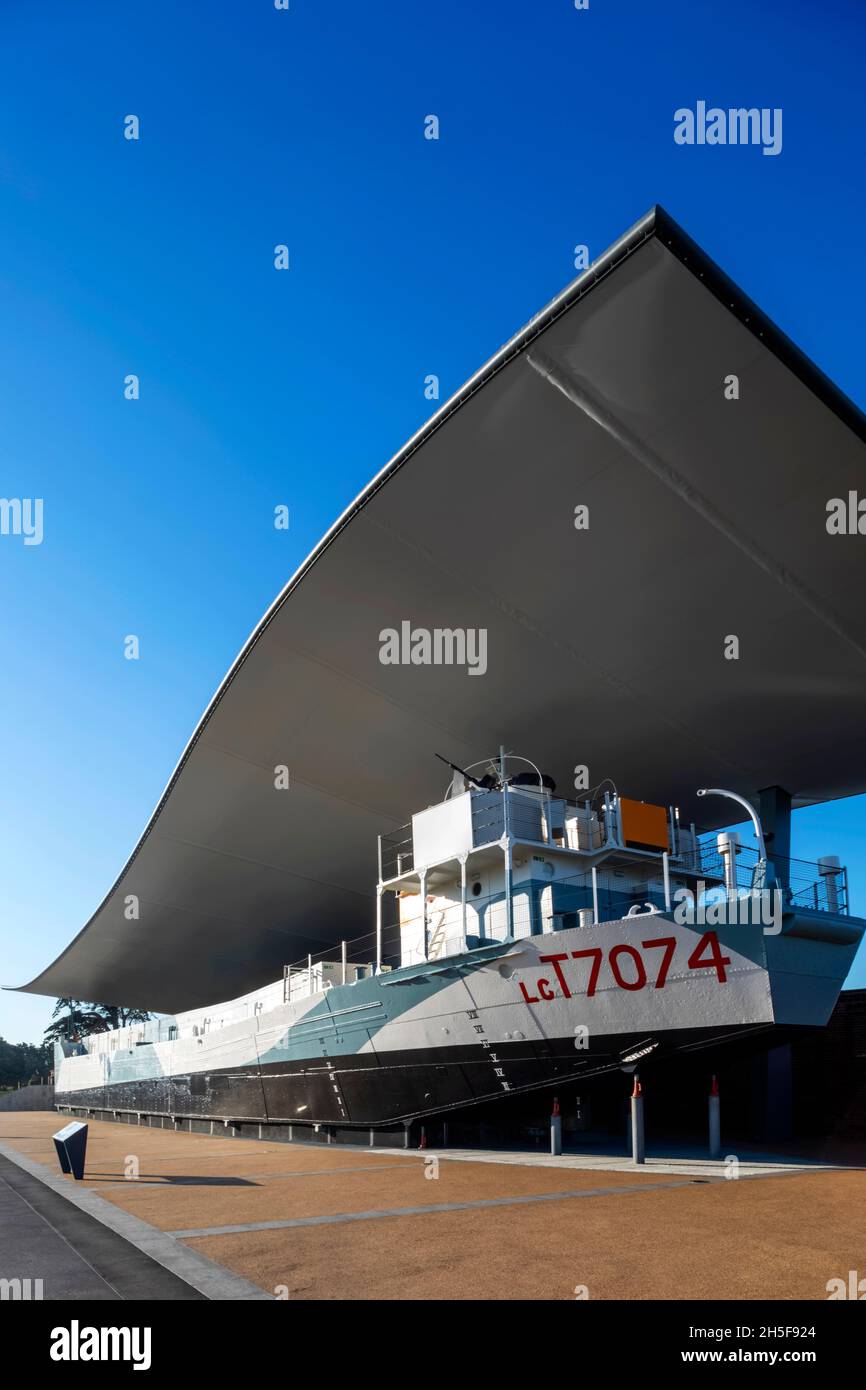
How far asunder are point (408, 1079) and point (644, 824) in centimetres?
708

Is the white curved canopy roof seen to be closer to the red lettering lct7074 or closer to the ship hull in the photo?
the ship hull

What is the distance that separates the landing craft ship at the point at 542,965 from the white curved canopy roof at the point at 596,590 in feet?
8.55

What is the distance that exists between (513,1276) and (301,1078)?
778 inches

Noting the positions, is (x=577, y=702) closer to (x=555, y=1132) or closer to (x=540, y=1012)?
(x=540, y=1012)

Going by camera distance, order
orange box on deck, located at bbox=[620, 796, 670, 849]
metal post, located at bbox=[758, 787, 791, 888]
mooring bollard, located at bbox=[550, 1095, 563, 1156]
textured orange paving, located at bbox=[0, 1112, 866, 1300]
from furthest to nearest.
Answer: metal post, located at bbox=[758, 787, 791, 888]
orange box on deck, located at bbox=[620, 796, 670, 849]
mooring bollard, located at bbox=[550, 1095, 563, 1156]
textured orange paving, located at bbox=[0, 1112, 866, 1300]

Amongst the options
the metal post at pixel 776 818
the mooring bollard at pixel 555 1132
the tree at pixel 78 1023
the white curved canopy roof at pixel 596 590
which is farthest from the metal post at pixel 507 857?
the tree at pixel 78 1023

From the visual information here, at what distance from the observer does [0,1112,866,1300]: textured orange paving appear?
262 inches

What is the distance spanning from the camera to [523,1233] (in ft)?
28.2

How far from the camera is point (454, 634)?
20953 millimetres

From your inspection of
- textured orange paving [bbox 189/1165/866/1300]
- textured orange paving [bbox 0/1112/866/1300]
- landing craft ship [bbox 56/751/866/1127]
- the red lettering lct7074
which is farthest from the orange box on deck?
textured orange paving [bbox 189/1165/866/1300]

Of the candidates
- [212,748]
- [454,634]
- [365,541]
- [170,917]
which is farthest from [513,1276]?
→ [170,917]

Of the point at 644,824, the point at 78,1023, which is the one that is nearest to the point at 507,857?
the point at 644,824

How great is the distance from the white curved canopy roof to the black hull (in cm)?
801
